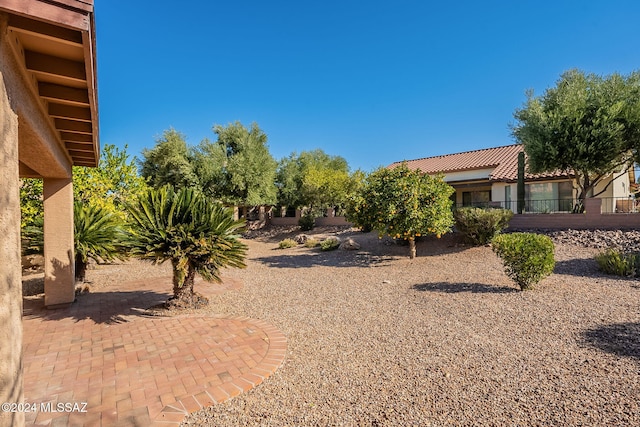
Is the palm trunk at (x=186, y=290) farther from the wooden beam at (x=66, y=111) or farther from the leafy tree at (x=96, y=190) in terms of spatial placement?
the wooden beam at (x=66, y=111)

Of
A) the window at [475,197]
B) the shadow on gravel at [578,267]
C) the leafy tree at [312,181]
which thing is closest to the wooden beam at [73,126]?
the shadow on gravel at [578,267]

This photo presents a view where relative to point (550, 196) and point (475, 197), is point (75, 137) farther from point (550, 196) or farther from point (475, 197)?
point (475, 197)

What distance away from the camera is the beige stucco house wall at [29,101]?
79.4 inches

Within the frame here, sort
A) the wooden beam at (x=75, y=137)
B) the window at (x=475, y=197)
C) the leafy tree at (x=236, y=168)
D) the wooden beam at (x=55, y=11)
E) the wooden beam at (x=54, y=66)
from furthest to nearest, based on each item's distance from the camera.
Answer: the leafy tree at (x=236, y=168) → the window at (x=475, y=197) → the wooden beam at (x=75, y=137) → the wooden beam at (x=54, y=66) → the wooden beam at (x=55, y=11)

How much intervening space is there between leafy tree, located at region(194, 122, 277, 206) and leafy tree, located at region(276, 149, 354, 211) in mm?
2275

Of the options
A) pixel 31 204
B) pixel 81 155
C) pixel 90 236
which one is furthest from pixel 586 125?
pixel 31 204

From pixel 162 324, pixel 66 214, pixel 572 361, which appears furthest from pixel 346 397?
pixel 66 214

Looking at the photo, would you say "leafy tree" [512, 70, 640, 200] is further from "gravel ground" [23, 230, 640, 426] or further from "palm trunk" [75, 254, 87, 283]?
"palm trunk" [75, 254, 87, 283]

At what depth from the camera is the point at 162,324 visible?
18.7 ft

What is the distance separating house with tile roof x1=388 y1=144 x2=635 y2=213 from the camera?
1881 centimetres

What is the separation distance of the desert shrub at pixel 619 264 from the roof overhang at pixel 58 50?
38.4 feet

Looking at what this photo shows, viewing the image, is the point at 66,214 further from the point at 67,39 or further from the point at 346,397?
the point at 346,397

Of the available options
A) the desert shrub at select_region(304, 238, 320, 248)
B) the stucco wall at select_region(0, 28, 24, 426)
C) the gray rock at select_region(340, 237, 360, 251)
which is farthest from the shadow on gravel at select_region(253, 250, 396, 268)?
the stucco wall at select_region(0, 28, 24, 426)

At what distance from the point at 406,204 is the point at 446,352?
23.7 ft
